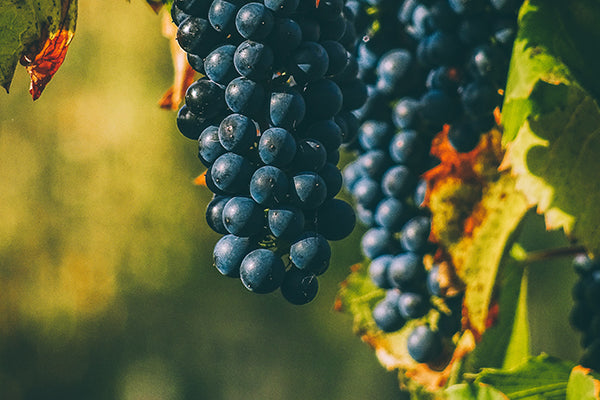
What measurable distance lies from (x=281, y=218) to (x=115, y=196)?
4135mm

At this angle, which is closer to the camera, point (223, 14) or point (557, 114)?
point (223, 14)

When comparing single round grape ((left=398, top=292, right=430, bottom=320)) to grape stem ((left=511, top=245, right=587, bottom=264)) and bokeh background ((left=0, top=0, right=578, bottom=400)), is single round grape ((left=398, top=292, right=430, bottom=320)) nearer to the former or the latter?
grape stem ((left=511, top=245, right=587, bottom=264))

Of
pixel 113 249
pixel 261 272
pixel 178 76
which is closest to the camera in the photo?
pixel 261 272

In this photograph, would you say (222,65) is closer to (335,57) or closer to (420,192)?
(335,57)

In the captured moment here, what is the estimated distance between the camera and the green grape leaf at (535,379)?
830 mm

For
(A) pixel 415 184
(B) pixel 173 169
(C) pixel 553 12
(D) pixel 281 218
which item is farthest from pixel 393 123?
(B) pixel 173 169

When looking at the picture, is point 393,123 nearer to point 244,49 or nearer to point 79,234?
point 244,49

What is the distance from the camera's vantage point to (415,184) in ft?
3.02

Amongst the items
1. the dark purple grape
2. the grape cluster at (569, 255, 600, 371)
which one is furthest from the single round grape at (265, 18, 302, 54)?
the grape cluster at (569, 255, 600, 371)

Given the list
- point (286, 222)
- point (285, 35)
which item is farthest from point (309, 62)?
point (286, 222)

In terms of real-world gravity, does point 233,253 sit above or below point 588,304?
above

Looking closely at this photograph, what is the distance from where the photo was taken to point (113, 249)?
464 cm

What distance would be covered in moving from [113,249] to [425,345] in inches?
156

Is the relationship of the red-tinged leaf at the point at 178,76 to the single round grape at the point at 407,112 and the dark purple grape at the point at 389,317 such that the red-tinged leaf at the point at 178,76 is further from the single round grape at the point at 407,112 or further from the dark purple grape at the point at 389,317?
the dark purple grape at the point at 389,317
